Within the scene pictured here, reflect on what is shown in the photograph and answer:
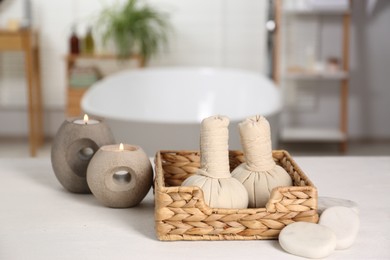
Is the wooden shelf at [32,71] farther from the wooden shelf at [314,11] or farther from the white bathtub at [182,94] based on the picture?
the wooden shelf at [314,11]

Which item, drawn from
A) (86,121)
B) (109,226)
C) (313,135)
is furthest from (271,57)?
(109,226)

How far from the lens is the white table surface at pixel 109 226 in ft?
3.34

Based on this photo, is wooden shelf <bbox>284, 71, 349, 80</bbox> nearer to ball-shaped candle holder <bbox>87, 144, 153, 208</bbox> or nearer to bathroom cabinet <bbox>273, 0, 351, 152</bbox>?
bathroom cabinet <bbox>273, 0, 351, 152</bbox>

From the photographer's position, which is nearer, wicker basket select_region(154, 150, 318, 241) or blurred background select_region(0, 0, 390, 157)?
wicker basket select_region(154, 150, 318, 241)

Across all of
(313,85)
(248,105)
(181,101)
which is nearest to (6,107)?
(181,101)

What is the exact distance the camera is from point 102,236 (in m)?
1.09

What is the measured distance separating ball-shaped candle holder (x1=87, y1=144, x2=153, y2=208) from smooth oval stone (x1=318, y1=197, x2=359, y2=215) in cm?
30

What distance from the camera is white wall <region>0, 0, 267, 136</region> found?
5.08 metres

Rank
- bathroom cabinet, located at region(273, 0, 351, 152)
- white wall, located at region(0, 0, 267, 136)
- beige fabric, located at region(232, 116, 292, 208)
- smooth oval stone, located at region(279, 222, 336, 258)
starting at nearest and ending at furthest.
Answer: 1. smooth oval stone, located at region(279, 222, 336, 258)
2. beige fabric, located at region(232, 116, 292, 208)
3. bathroom cabinet, located at region(273, 0, 351, 152)
4. white wall, located at region(0, 0, 267, 136)

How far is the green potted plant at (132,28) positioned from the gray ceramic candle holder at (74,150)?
11.4 ft

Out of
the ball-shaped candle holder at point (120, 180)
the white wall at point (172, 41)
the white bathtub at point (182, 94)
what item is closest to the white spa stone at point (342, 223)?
the ball-shaped candle holder at point (120, 180)

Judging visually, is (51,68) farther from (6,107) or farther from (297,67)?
(297,67)

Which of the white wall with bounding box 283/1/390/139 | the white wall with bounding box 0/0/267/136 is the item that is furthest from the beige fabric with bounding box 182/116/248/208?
the white wall with bounding box 283/1/390/139

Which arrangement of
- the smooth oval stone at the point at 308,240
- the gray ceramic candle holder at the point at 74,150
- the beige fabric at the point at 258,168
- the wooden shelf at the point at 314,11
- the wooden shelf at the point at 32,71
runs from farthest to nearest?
the wooden shelf at the point at 314,11
the wooden shelf at the point at 32,71
the gray ceramic candle holder at the point at 74,150
the beige fabric at the point at 258,168
the smooth oval stone at the point at 308,240
